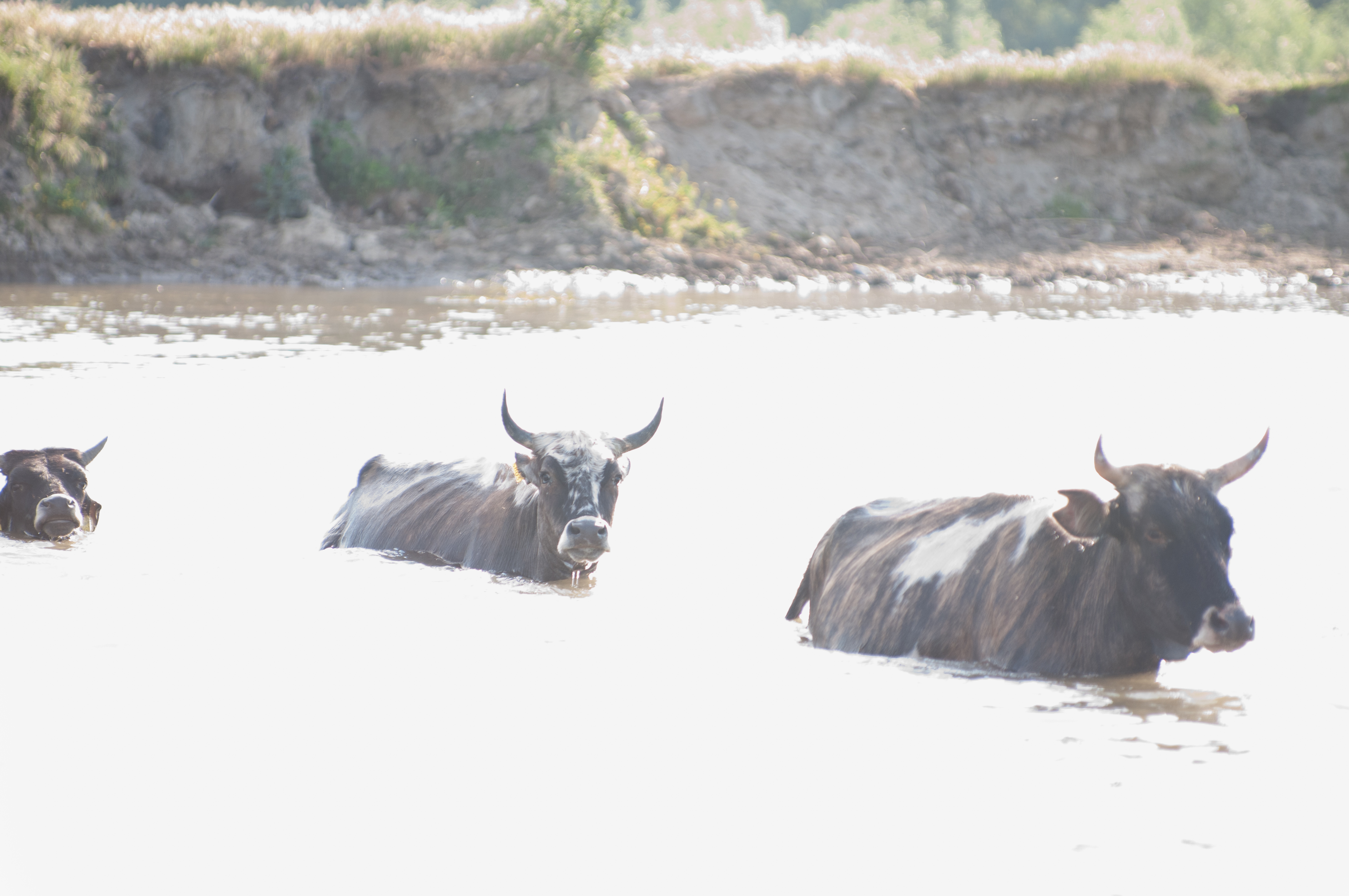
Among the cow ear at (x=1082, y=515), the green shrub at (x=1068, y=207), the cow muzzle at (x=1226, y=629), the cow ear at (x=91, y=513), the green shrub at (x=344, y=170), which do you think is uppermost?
the green shrub at (x=1068, y=207)

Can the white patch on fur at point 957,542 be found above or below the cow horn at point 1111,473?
below

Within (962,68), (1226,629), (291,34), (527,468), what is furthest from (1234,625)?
(962,68)

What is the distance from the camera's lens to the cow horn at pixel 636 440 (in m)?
7.86

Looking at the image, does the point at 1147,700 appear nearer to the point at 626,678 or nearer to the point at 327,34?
the point at 626,678

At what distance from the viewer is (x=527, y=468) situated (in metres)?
7.74

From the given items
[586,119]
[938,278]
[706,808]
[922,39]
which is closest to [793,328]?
[938,278]

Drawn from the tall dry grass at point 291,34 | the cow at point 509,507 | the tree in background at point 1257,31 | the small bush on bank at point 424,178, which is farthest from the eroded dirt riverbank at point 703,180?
the tree in background at point 1257,31

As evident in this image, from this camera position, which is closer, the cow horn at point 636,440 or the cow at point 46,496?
the cow horn at point 636,440

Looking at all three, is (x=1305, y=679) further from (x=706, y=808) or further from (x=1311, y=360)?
(x=1311, y=360)

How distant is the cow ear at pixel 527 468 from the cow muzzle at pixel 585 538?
557 millimetres

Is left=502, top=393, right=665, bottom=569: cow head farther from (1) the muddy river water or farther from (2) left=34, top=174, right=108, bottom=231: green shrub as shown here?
(2) left=34, top=174, right=108, bottom=231: green shrub

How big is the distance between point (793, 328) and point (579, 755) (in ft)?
45.0

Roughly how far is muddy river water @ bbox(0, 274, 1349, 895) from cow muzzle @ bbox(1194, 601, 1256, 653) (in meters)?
0.29

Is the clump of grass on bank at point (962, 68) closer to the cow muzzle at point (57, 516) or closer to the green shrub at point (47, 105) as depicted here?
the green shrub at point (47, 105)
